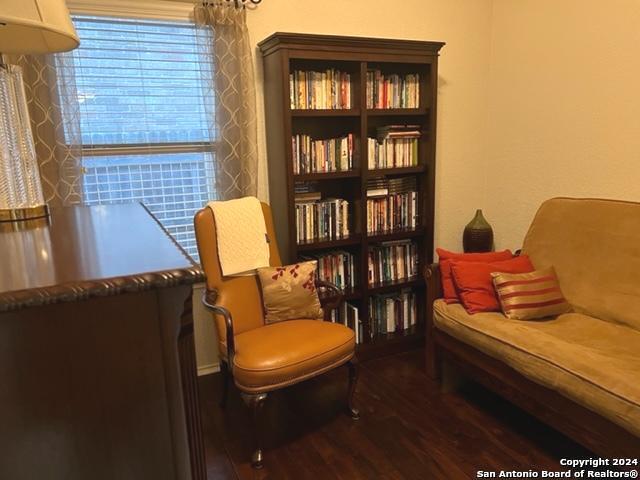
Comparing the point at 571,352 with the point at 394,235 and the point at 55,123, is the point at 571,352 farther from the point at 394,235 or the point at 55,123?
the point at 55,123

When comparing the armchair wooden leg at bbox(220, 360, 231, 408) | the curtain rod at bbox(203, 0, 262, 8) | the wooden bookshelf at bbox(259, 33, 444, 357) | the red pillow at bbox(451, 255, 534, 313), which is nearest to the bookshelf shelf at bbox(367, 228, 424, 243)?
the wooden bookshelf at bbox(259, 33, 444, 357)

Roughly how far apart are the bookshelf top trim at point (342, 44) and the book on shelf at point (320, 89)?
0.17 m

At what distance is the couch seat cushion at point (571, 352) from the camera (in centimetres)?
162

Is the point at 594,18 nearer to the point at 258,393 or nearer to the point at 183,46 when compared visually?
the point at 183,46

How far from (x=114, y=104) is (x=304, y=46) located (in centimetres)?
102

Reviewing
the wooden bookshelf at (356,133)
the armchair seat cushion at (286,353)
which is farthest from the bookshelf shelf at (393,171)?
the armchair seat cushion at (286,353)

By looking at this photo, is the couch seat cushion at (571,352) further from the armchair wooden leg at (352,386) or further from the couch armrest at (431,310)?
the armchair wooden leg at (352,386)

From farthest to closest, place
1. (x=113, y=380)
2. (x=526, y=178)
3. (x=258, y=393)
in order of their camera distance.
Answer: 1. (x=526, y=178)
2. (x=258, y=393)
3. (x=113, y=380)

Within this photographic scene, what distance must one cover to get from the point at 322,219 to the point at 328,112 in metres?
0.60

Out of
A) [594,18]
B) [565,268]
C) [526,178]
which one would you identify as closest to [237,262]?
[565,268]

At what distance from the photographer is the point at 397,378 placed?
2727mm

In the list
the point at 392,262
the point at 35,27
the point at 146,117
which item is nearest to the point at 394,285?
the point at 392,262

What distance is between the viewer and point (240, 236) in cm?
245

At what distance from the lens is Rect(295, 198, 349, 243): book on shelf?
8.93 feet
